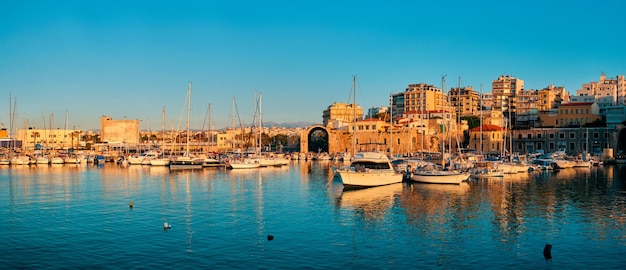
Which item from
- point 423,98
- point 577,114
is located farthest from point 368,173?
point 423,98

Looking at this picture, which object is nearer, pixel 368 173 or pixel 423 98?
pixel 368 173

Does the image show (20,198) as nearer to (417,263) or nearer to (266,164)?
(417,263)

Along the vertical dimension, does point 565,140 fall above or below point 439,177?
above

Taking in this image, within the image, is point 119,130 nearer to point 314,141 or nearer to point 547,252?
point 314,141

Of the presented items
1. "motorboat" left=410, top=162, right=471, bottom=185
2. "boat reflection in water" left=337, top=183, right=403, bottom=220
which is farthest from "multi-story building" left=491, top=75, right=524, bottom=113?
"boat reflection in water" left=337, top=183, right=403, bottom=220

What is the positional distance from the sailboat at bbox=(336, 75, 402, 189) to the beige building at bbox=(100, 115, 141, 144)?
9091 cm

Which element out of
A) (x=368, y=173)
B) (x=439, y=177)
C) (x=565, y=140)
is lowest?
(x=439, y=177)

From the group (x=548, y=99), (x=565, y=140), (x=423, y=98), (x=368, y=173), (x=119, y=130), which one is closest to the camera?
(x=368, y=173)

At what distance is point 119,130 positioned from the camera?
120 m

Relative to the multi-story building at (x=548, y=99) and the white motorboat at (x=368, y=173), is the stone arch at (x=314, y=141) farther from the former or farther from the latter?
the white motorboat at (x=368, y=173)

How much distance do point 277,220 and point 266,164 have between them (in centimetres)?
4344

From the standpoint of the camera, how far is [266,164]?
6662 cm

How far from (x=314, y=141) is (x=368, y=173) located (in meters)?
78.7

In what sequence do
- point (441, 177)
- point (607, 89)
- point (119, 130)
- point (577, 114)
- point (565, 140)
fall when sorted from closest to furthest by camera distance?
point (441, 177)
point (565, 140)
point (577, 114)
point (607, 89)
point (119, 130)
